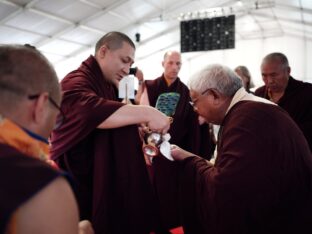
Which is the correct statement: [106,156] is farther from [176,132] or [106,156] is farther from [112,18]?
[112,18]

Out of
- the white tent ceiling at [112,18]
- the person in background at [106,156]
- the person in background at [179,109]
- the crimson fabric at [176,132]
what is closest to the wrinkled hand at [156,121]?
the person in background at [106,156]

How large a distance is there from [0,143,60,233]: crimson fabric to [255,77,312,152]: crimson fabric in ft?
8.09

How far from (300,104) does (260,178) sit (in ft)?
5.28

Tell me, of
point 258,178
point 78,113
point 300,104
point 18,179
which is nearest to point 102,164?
point 78,113

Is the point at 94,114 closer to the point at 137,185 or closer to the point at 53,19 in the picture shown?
the point at 137,185

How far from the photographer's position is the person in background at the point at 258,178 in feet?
4.65

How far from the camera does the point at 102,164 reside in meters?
1.44

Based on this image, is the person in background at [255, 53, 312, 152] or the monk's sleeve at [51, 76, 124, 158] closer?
the monk's sleeve at [51, 76, 124, 158]

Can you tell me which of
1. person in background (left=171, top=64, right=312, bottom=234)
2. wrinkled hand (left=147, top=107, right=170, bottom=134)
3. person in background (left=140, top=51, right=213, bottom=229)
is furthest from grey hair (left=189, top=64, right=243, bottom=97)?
person in background (left=140, top=51, right=213, bottom=229)

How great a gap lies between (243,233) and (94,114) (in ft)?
2.54

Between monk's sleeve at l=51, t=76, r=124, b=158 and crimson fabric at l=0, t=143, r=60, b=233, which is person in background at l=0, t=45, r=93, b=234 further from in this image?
monk's sleeve at l=51, t=76, r=124, b=158

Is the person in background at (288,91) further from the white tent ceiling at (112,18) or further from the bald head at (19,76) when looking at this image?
the white tent ceiling at (112,18)

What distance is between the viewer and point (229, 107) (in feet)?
5.36

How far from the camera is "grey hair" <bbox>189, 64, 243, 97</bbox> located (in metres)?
1.61
